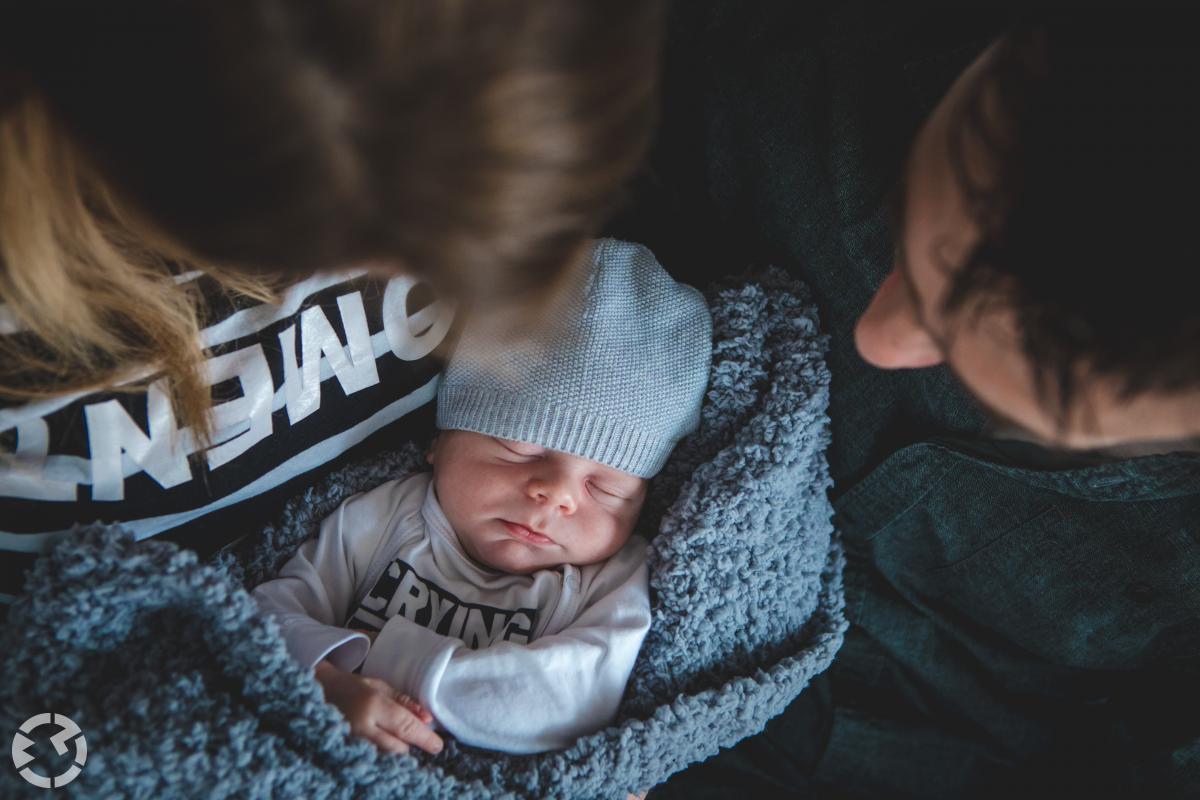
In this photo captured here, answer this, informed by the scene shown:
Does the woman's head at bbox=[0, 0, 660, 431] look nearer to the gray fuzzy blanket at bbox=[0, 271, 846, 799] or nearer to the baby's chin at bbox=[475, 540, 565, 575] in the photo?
the gray fuzzy blanket at bbox=[0, 271, 846, 799]

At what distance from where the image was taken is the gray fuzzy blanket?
67 cm

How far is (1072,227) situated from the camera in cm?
44

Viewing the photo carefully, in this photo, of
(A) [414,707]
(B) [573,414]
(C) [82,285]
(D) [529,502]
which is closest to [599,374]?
(B) [573,414]

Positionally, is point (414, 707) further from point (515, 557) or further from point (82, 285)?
point (82, 285)

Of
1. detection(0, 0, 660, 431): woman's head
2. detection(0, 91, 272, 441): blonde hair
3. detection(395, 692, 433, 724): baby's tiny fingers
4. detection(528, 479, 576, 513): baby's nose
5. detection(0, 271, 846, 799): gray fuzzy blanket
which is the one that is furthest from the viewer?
detection(528, 479, 576, 513): baby's nose

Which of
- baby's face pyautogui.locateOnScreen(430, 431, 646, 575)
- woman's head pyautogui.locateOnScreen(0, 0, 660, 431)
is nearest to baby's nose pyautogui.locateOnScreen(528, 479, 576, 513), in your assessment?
baby's face pyautogui.locateOnScreen(430, 431, 646, 575)

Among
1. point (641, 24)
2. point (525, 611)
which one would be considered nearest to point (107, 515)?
point (525, 611)

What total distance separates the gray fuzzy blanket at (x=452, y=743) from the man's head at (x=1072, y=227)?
1.41 feet

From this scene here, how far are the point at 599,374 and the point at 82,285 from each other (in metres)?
0.53

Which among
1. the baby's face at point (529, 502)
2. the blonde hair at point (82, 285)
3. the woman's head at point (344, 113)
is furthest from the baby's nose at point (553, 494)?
the woman's head at point (344, 113)

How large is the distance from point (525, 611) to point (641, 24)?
699mm

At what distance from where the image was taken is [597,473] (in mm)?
982

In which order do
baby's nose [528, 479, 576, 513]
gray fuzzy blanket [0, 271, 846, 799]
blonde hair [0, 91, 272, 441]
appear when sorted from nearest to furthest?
blonde hair [0, 91, 272, 441], gray fuzzy blanket [0, 271, 846, 799], baby's nose [528, 479, 576, 513]

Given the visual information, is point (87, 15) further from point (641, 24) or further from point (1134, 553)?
point (1134, 553)
